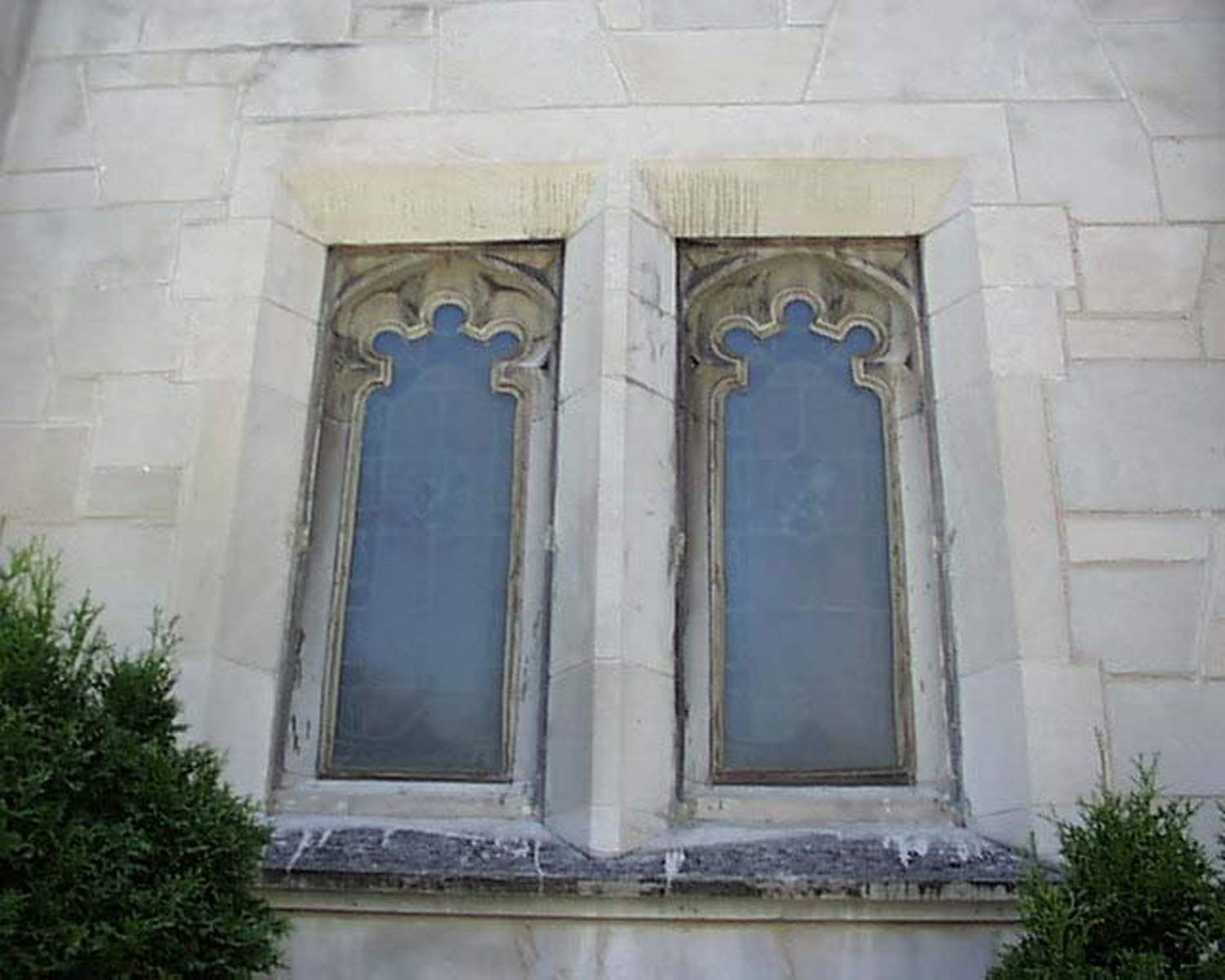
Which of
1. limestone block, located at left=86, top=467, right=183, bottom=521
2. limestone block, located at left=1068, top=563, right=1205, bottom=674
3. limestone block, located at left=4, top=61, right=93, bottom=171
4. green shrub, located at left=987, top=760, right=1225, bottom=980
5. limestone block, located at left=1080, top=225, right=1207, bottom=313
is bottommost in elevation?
green shrub, located at left=987, top=760, right=1225, bottom=980

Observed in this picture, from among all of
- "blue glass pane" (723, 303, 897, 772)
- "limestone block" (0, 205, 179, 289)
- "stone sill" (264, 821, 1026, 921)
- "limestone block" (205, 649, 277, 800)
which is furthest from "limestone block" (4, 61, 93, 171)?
"stone sill" (264, 821, 1026, 921)

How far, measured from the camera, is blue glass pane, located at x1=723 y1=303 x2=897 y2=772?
14.0ft

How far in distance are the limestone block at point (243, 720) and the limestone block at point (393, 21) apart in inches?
76.8

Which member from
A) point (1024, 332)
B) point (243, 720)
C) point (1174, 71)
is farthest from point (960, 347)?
point (243, 720)

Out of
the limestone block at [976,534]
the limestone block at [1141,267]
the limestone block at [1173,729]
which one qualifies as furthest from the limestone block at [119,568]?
the limestone block at [1141,267]

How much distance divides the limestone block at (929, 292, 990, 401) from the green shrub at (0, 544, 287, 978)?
7.40ft

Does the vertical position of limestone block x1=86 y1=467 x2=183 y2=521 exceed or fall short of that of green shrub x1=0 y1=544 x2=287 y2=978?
it exceeds it

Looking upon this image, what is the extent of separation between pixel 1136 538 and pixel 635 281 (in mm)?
1475

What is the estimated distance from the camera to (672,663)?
4.23 m

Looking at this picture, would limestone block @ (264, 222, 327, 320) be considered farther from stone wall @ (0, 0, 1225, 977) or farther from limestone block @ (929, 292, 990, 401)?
limestone block @ (929, 292, 990, 401)

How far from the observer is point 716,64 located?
16.0ft

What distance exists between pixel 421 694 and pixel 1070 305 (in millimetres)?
1995

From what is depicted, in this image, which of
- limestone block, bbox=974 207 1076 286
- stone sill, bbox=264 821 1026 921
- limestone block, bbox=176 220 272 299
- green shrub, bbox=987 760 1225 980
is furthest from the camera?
limestone block, bbox=176 220 272 299

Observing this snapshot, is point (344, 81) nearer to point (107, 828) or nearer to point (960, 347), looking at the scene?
point (960, 347)
